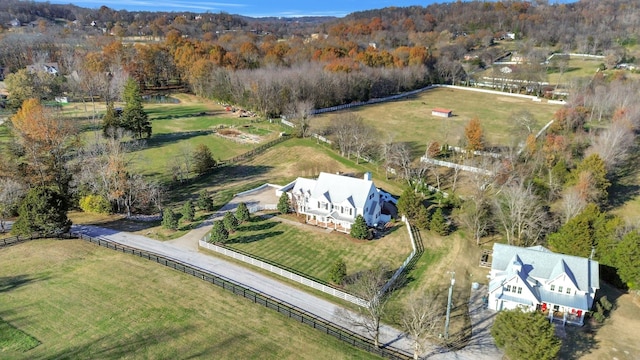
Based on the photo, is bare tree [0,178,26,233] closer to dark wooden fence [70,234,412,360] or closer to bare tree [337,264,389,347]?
dark wooden fence [70,234,412,360]

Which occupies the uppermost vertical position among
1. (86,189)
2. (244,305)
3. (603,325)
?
(86,189)

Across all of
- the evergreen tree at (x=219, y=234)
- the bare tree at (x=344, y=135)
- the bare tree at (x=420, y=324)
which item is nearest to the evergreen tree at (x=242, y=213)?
the evergreen tree at (x=219, y=234)

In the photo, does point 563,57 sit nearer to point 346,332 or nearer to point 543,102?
point 543,102

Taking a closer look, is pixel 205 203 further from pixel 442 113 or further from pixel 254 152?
pixel 442 113

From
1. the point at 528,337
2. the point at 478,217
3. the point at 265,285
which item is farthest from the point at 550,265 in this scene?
the point at 265,285

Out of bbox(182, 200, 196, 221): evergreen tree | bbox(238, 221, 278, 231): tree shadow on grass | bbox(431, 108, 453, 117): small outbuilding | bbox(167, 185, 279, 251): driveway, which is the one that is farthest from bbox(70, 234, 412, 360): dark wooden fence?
bbox(431, 108, 453, 117): small outbuilding

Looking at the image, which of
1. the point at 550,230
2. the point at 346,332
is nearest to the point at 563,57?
the point at 550,230
